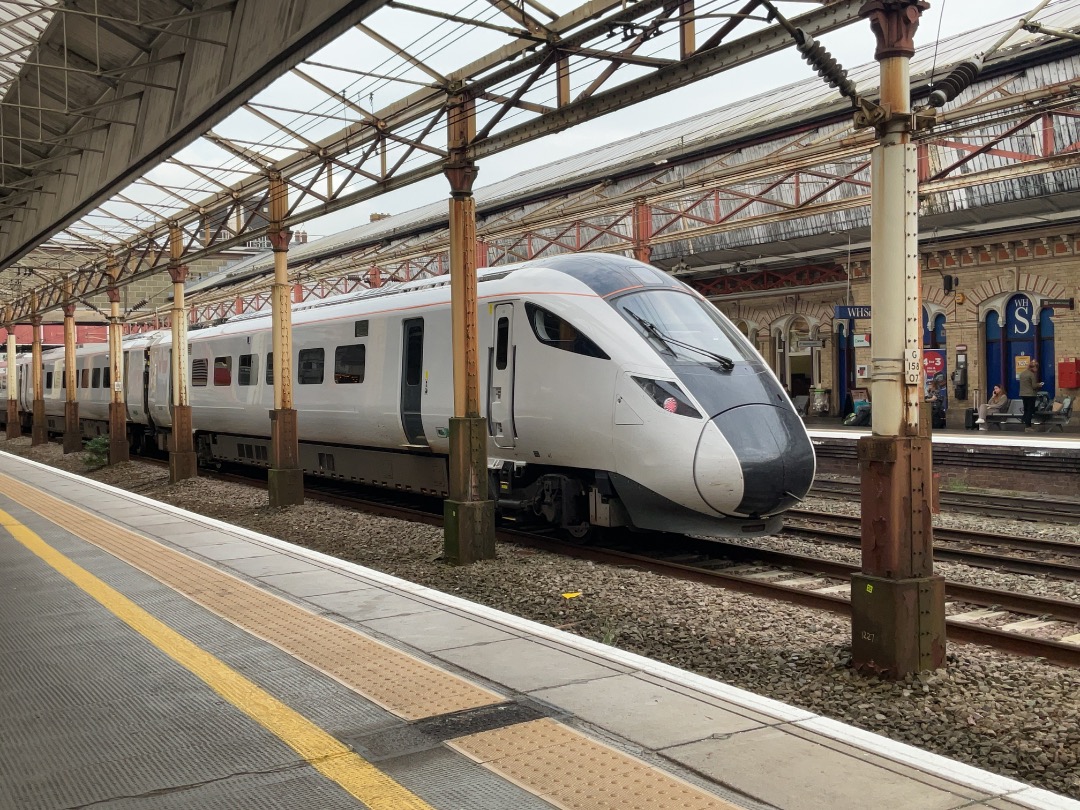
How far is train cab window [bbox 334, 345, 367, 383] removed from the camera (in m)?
14.1

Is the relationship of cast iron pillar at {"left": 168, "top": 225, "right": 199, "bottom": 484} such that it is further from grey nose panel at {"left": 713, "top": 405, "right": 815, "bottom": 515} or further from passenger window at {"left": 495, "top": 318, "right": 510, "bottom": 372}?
grey nose panel at {"left": 713, "top": 405, "right": 815, "bottom": 515}

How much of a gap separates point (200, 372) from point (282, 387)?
6.33 meters

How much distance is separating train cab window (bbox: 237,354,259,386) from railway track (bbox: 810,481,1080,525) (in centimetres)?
975

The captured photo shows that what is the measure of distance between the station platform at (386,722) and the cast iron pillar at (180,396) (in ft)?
37.6

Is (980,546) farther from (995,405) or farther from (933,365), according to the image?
(995,405)

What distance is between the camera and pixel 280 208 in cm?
1495

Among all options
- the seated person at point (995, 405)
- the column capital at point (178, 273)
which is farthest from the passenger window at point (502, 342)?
the seated person at point (995, 405)

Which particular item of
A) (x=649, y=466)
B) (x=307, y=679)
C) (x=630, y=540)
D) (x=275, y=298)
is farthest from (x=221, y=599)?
(x=275, y=298)

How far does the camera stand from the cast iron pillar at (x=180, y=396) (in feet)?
61.0

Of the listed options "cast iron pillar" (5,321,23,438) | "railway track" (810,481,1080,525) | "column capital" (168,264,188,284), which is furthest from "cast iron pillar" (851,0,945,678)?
"cast iron pillar" (5,321,23,438)

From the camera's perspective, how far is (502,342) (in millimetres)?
11062

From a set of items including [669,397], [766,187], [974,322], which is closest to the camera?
[669,397]

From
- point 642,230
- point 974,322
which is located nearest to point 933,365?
point 974,322

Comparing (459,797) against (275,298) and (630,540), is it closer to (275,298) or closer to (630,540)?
(630,540)
